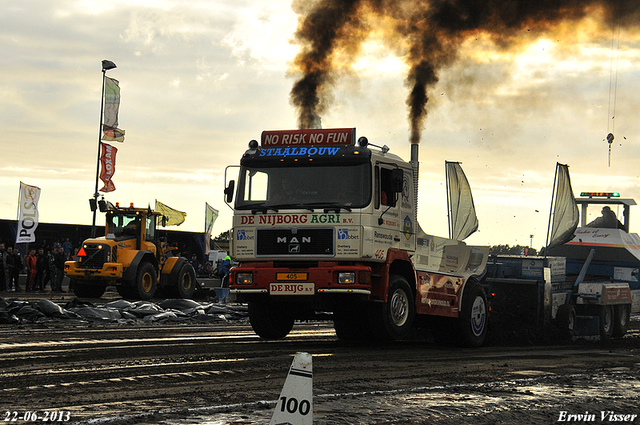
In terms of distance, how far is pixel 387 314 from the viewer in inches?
491

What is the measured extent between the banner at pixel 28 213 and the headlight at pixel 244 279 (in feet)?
59.8

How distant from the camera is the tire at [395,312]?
40.9 ft

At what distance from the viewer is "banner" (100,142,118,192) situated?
36.1m

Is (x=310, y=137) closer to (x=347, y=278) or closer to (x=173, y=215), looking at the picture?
(x=347, y=278)

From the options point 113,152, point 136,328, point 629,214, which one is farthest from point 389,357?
point 113,152

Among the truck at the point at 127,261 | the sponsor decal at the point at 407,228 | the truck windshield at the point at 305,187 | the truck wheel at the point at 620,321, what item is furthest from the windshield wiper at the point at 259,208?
the truck at the point at 127,261

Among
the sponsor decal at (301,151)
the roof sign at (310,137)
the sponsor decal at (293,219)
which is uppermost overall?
the roof sign at (310,137)

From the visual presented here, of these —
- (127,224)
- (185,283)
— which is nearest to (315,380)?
(127,224)

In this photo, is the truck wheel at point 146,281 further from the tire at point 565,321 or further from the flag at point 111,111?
the tire at point 565,321

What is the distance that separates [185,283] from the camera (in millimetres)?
27797

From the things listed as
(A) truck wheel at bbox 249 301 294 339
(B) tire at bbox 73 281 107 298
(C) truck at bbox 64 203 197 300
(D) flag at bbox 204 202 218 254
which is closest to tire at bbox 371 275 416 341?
(A) truck wheel at bbox 249 301 294 339

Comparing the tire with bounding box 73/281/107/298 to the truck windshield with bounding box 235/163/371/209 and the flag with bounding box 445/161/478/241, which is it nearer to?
the flag with bounding box 445/161/478/241

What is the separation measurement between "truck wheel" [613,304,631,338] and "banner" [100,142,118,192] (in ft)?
78.8

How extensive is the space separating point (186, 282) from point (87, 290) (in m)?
3.25
